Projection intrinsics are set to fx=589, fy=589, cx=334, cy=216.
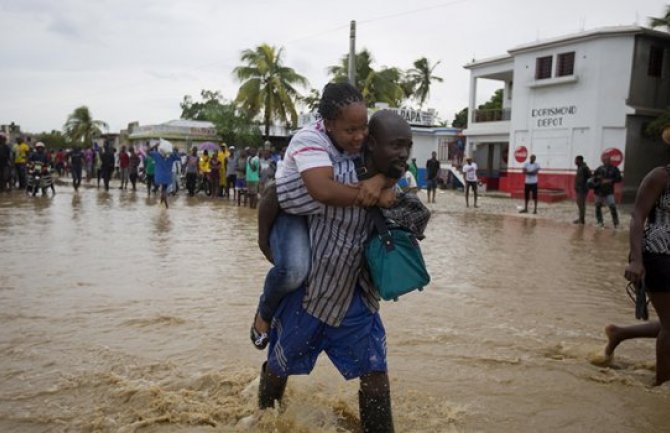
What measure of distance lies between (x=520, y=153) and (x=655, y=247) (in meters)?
23.0

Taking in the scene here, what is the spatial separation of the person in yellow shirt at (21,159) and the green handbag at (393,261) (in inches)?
799

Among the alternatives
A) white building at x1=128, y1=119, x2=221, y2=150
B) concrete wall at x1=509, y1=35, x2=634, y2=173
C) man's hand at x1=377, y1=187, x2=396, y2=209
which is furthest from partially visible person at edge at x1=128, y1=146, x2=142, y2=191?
man's hand at x1=377, y1=187, x2=396, y2=209

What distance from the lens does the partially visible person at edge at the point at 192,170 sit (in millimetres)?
20469

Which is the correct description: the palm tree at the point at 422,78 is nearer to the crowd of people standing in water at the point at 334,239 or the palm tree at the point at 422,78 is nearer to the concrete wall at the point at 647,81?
the concrete wall at the point at 647,81

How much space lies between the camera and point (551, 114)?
79.6ft

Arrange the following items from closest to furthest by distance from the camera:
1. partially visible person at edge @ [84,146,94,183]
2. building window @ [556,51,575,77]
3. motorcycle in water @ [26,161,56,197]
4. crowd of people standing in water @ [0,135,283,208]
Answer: crowd of people standing in water @ [0,135,283,208]
motorcycle in water @ [26,161,56,197]
building window @ [556,51,575,77]
partially visible person at edge @ [84,146,94,183]

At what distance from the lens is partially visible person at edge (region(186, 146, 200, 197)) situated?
2047cm

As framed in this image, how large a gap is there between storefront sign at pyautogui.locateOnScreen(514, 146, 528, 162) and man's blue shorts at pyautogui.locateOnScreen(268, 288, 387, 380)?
24227 mm

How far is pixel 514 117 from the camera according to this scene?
85.4ft

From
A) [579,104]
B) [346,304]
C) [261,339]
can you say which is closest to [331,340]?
[346,304]

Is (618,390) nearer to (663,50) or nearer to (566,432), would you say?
(566,432)

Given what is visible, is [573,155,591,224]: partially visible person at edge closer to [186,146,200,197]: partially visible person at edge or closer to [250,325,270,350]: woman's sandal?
[186,146,200,197]: partially visible person at edge

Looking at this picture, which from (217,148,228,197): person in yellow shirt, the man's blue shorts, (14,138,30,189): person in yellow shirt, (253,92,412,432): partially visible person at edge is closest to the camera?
(253,92,412,432): partially visible person at edge

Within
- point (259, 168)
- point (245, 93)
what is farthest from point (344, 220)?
point (245, 93)
